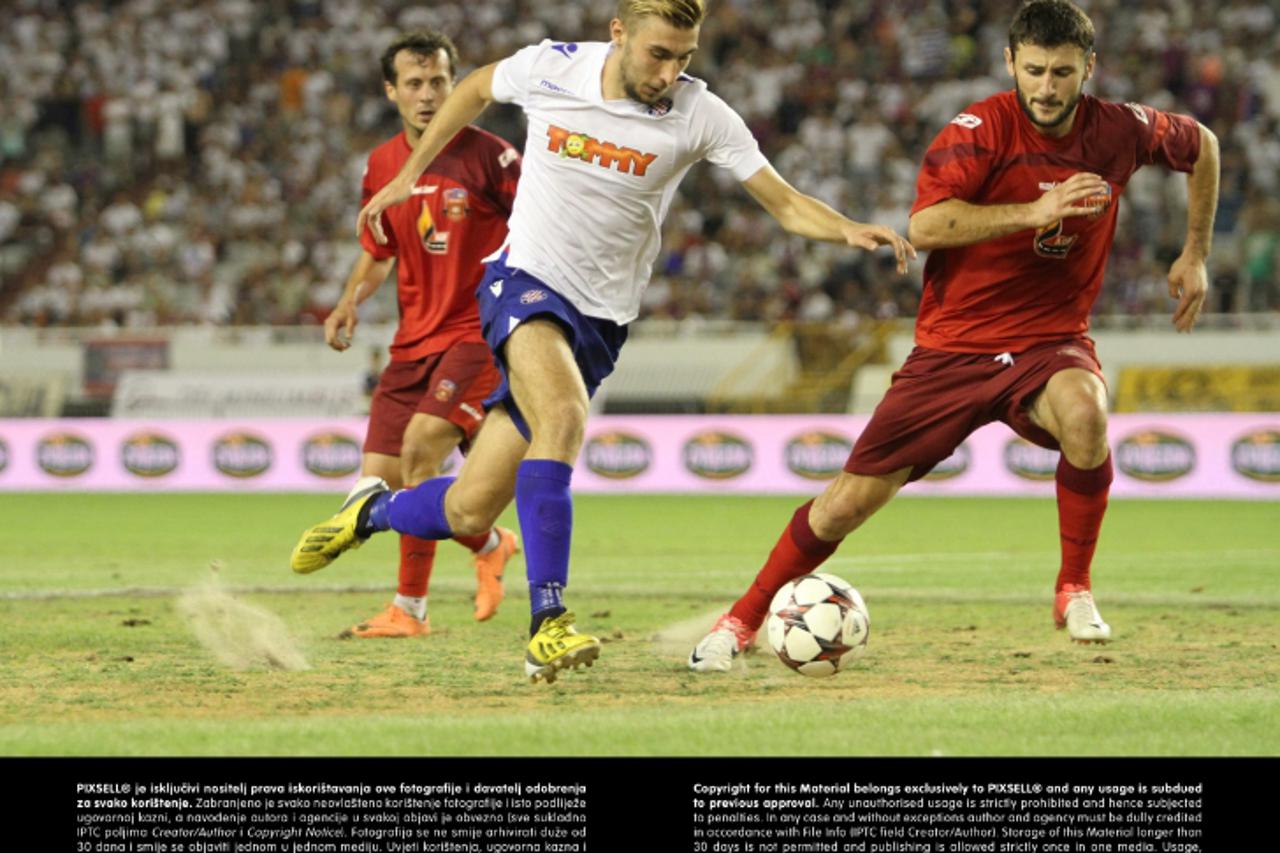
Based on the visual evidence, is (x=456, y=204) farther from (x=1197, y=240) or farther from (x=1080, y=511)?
(x=1197, y=240)

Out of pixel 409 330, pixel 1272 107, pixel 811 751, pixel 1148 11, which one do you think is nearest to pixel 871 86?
pixel 1148 11

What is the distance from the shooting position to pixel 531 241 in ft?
24.9

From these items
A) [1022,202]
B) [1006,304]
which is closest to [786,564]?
[1006,304]

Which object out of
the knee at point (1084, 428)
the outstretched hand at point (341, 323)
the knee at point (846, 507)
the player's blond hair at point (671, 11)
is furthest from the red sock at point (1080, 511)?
the outstretched hand at point (341, 323)

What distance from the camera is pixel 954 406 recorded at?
7938 millimetres

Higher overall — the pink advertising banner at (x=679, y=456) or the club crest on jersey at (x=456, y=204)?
the club crest on jersey at (x=456, y=204)

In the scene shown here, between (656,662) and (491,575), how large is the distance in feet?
7.58

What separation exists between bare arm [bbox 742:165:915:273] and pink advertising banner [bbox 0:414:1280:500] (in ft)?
38.9

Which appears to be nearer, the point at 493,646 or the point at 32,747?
the point at 32,747

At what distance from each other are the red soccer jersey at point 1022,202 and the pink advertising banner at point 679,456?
36.5 feet

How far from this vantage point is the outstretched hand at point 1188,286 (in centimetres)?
828

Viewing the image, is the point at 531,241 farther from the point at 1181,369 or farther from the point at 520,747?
the point at 1181,369

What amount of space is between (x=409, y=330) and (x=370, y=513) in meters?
1.72

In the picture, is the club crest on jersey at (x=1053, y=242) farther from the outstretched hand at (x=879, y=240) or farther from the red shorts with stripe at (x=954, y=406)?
→ the outstretched hand at (x=879, y=240)
